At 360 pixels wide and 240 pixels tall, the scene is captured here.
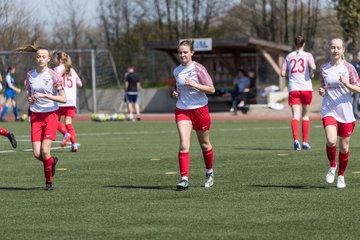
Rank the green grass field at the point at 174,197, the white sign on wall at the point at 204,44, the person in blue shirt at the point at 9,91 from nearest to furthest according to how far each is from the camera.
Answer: the green grass field at the point at 174,197
the person in blue shirt at the point at 9,91
the white sign on wall at the point at 204,44

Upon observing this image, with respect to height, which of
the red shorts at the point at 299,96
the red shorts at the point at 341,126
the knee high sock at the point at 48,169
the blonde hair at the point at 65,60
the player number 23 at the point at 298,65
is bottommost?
the knee high sock at the point at 48,169

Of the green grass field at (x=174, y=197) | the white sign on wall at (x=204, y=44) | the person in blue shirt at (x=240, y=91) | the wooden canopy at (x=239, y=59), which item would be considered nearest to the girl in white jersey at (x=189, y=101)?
the green grass field at (x=174, y=197)

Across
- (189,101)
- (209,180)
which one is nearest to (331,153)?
(209,180)

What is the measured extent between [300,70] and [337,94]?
258 inches

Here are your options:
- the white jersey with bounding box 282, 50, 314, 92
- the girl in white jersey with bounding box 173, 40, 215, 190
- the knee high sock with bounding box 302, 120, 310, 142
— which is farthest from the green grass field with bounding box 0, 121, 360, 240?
the white jersey with bounding box 282, 50, 314, 92

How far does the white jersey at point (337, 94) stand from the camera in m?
12.8

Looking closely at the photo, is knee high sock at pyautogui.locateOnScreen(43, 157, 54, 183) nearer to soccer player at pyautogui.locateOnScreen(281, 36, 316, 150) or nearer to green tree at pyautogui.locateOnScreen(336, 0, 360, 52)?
soccer player at pyautogui.locateOnScreen(281, 36, 316, 150)

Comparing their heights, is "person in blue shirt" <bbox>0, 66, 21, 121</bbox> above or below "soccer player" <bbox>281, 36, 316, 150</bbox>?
below

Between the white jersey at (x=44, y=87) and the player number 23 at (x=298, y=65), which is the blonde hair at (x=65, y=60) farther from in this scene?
the white jersey at (x=44, y=87)

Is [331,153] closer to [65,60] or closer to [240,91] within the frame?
[65,60]

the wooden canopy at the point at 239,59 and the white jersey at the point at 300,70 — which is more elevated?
the white jersey at the point at 300,70

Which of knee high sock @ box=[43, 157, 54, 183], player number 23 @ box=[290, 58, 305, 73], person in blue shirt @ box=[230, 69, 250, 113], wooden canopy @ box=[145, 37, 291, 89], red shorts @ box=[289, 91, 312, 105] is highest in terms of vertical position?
player number 23 @ box=[290, 58, 305, 73]

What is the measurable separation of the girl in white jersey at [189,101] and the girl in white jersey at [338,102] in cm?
146

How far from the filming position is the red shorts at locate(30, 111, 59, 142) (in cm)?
1298
